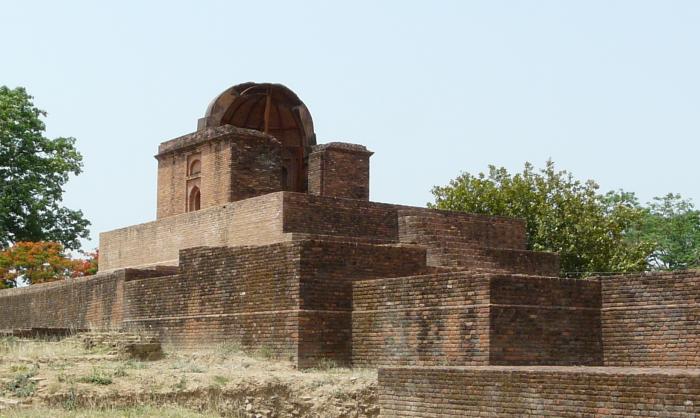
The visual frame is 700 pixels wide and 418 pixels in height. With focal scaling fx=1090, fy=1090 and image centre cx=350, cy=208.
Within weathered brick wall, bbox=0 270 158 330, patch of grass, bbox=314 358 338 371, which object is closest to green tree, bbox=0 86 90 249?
weathered brick wall, bbox=0 270 158 330

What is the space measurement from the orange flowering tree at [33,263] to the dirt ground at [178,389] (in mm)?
18608

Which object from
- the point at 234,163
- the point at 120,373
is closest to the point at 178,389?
the point at 120,373

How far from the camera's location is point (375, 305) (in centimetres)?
1512

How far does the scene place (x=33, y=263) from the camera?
33.0m

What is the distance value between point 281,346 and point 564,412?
5.49m

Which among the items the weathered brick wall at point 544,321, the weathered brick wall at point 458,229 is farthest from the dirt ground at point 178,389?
the weathered brick wall at point 458,229

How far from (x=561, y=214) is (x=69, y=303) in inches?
543

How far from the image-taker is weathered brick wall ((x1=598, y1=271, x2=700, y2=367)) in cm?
1413

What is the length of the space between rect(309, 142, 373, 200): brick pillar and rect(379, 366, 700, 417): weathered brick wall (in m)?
9.46


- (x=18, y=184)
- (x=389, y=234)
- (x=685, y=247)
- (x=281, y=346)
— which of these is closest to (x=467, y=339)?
(x=281, y=346)

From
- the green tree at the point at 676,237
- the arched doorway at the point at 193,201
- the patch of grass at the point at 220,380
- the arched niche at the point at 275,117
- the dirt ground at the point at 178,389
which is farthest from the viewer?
the green tree at the point at 676,237

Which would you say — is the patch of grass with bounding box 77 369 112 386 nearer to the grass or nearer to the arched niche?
the grass

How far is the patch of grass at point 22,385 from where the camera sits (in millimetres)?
12945

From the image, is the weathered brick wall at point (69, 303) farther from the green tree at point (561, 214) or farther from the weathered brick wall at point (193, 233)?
the green tree at point (561, 214)
